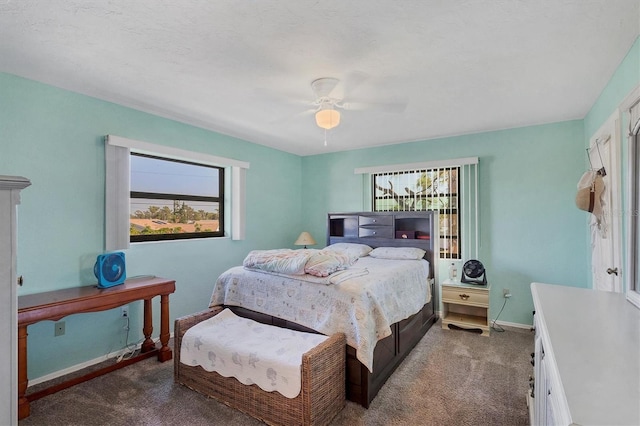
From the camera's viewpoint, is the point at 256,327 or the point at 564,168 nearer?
the point at 256,327

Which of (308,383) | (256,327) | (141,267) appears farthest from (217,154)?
(308,383)

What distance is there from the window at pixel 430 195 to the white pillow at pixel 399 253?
1.70 feet

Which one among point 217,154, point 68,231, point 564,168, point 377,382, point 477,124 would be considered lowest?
point 377,382

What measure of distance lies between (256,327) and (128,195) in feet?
5.81

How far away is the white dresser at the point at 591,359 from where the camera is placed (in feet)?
2.03

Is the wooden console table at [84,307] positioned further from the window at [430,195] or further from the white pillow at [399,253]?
the window at [430,195]

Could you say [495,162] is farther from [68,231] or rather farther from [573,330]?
[68,231]

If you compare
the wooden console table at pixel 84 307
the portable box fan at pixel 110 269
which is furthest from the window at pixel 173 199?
the wooden console table at pixel 84 307

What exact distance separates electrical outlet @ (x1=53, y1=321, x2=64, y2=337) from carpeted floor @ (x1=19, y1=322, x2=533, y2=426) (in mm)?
469

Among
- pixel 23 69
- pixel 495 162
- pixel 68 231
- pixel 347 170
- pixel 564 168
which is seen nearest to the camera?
pixel 23 69

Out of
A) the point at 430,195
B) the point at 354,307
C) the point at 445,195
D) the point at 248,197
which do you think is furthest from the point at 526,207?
the point at 248,197

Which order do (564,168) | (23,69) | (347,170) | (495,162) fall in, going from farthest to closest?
1. (347,170)
2. (495,162)
3. (564,168)
4. (23,69)

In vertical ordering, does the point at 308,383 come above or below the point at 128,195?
below

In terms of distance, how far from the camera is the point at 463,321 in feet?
11.6
